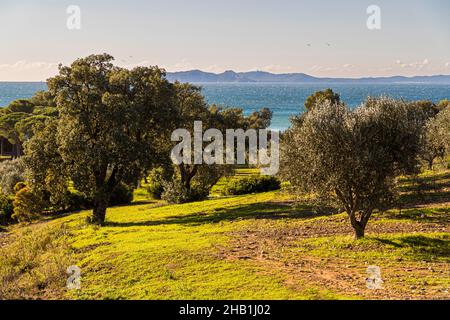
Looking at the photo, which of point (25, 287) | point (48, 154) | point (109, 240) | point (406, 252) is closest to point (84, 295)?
point (25, 287)

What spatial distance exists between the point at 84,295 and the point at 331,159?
14580mm

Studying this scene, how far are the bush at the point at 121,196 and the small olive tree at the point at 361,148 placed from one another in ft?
127

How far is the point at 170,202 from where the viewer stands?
180 feet

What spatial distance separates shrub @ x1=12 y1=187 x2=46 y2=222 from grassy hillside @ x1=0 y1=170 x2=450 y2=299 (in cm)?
Answer: 988

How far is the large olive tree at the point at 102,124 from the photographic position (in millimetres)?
38906

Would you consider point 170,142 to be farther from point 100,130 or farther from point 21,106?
point 21,106

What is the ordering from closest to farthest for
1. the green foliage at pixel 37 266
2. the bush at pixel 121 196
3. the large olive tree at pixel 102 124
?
the green foliage at pixel 37 266, the large olive tree at pixel 102 124, the bush at pixel 121 196

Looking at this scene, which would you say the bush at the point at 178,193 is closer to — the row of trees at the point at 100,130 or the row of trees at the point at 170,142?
the row of trees at the point at 170,142

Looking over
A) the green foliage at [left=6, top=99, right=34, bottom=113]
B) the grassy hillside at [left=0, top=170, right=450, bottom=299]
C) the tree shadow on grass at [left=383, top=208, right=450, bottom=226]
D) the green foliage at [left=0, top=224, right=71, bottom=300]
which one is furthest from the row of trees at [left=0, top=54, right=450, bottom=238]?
the green foliage at [left=6, top=99, right=34, bottom=113]

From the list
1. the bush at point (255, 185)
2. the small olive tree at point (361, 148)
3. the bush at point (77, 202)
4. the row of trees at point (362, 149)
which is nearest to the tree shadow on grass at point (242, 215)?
the row of trees at point (362, 149)

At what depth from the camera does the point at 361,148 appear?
24906 mm

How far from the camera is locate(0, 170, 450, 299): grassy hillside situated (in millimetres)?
20531

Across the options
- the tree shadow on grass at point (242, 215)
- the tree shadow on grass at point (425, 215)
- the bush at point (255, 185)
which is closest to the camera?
the tree shadow on grass at point (425, 215)

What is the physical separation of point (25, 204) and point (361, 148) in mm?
39578
